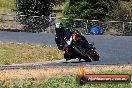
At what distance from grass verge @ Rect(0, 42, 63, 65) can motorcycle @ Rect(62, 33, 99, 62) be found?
2890mm

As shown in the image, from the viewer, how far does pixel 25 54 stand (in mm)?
24266

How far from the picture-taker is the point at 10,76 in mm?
15055

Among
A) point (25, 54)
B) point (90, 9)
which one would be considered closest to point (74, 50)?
point (25, 54)

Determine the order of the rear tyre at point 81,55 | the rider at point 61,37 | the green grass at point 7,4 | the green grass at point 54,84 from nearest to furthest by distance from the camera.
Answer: the green grass at point 54,84 → the rider at point 61,37 → the rear tyre at point 81,55 → the green grass at point 7,4

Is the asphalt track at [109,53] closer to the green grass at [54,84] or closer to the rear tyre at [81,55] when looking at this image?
the rear tyre at [81,55]

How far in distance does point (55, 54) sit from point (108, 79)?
1804cm

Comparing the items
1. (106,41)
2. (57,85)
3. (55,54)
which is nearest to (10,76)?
(57,85)

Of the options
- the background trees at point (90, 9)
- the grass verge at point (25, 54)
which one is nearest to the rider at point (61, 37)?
the grass verge at point (25, 54)

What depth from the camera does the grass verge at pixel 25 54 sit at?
22297mm

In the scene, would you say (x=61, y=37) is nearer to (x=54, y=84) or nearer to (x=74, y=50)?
(x=74, y=50)

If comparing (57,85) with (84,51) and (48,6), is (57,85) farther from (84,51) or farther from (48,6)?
(48,6)

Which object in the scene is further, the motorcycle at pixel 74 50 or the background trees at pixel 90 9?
the background trees at pixel 90 9

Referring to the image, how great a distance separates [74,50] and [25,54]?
5814 mm

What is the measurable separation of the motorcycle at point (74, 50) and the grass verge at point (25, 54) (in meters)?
2.89
